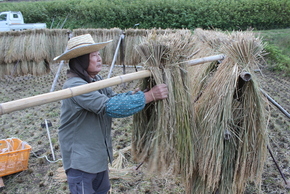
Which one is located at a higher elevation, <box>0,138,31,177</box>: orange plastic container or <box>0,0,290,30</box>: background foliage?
<box>0,0,290,30</box>: background foliage

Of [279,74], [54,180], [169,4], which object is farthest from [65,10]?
[54,180]

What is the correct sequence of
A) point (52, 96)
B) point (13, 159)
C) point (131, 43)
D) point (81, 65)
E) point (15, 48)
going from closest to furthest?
point (52, 96) → point (81, 65) → point (13, 159) → point (131, 43) → point (15, 48)

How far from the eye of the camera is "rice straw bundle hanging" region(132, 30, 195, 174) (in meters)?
1.93

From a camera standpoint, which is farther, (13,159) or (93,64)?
(13,159)

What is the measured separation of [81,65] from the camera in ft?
6.58

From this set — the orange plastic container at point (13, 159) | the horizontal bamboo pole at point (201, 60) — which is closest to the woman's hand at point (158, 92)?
the horizontal bamboo pole at point (201, 60)

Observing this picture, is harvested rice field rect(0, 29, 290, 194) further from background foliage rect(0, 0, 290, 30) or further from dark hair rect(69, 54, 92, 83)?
background foliage rect(0, 0, 290, 30)

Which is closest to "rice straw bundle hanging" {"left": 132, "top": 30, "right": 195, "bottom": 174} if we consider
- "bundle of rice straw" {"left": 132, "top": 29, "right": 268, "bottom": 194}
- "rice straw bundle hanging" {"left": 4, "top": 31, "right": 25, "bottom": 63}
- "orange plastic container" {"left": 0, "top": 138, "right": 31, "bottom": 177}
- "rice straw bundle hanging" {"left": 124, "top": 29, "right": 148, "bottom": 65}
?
"bundle of rice straw" {"left": 132, "top": 29, "right": 268, "bottom": 194}

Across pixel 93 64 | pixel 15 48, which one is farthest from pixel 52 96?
pixel 15 48

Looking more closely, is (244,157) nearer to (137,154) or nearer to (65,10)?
(137,154)

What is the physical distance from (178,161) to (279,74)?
7.78 meters

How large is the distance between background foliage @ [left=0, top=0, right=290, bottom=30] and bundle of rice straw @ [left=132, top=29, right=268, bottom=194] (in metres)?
11.7

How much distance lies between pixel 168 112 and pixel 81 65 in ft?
2.31

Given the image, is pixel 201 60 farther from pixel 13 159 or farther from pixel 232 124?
pixel 13 159
